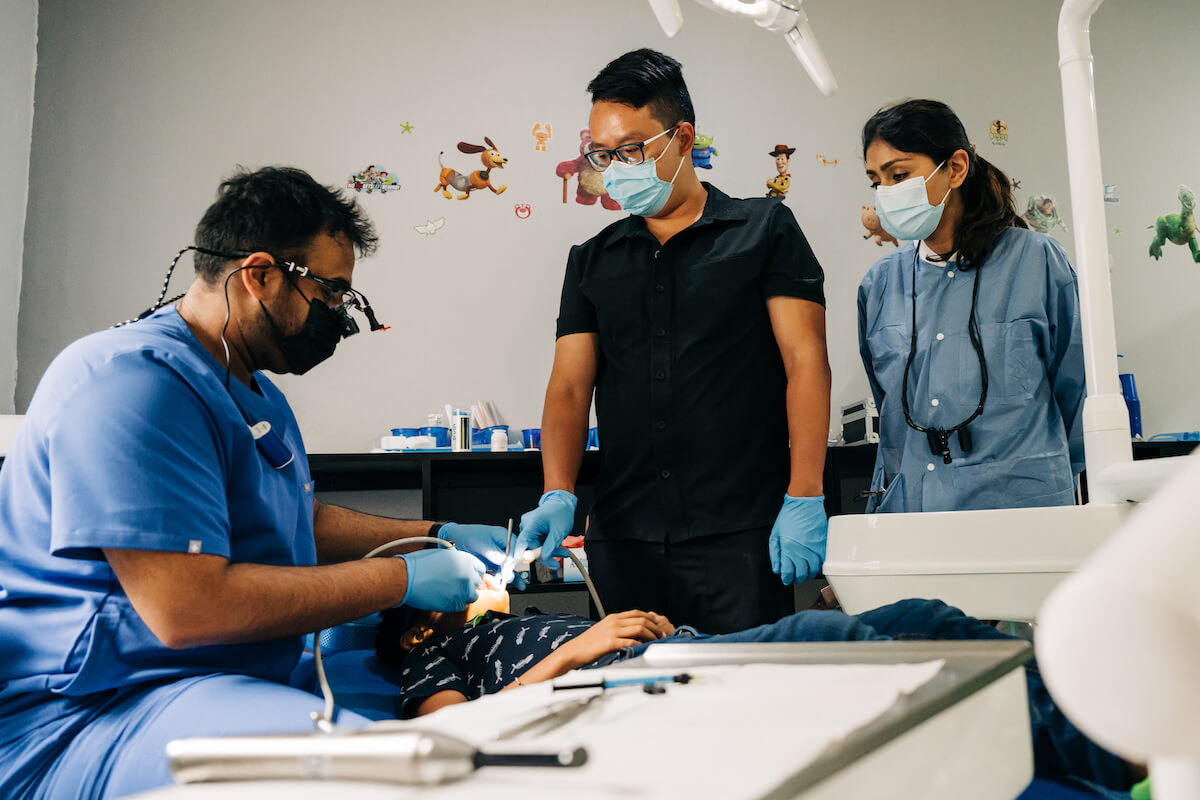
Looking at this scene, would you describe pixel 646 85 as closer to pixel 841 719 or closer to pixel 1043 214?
pixel 841 719

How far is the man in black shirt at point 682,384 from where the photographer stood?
1.66 m

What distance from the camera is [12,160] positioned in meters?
2.65

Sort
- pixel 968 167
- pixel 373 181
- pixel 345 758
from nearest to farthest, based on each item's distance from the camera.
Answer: pixel 345 758
pixel 968 167
pixel 373 181

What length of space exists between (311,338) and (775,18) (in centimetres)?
80

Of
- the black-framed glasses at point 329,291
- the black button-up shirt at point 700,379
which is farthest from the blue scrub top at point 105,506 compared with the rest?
the black button-up shirt at point 700,379

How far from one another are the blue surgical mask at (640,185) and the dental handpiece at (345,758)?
152 cm

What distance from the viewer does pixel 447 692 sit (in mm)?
1332

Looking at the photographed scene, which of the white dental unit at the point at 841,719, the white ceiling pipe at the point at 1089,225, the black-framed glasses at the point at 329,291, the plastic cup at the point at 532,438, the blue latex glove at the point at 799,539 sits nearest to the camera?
the white dental unit at the point at 841,719

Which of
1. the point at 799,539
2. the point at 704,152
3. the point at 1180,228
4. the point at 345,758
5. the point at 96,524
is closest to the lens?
the point at 345,758

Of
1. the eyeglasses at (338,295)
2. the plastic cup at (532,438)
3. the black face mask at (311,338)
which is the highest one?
the eyeglasses at (338,295)

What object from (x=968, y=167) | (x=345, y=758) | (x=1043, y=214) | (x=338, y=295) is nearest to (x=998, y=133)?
(x=1043, y=214)

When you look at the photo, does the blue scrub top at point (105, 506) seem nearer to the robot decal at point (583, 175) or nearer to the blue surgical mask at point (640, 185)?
the blue surgical mask at point (640, 185)

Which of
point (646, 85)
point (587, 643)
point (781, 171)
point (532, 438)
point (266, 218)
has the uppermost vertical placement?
point (781, 171)

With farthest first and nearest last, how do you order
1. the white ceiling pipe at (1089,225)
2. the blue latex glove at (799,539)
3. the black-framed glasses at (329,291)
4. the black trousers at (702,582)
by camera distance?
the black trousers at (702,582) < the blue latex glove at (799,539) < the black-framed glasses at (329,291) < the white ceiling pipe at (1089,225)
